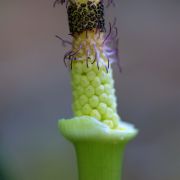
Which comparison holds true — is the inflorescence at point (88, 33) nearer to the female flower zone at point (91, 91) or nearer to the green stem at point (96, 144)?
the female flower zone at point (91, 91)

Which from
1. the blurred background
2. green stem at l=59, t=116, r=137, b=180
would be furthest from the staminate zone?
the blurred background

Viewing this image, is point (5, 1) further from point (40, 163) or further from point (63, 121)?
point (63, 121)

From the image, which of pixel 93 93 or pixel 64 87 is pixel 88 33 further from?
pixel 64 87

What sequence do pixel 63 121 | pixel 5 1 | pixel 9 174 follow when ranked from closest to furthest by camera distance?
pixel 63 121, pixel 9 174, pixel 5 1

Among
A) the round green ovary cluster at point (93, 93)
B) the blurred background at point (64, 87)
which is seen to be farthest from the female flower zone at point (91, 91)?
the blurred background at point (64, 87)

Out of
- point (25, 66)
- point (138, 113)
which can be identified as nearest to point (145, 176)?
point (138, 113)

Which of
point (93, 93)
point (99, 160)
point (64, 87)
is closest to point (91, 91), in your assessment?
point (93, 93)

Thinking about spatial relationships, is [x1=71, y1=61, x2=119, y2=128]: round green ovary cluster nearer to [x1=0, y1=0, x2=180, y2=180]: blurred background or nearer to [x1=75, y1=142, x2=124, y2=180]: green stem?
[x1=75, y1=142, x2=124, y2=180]: green stem
